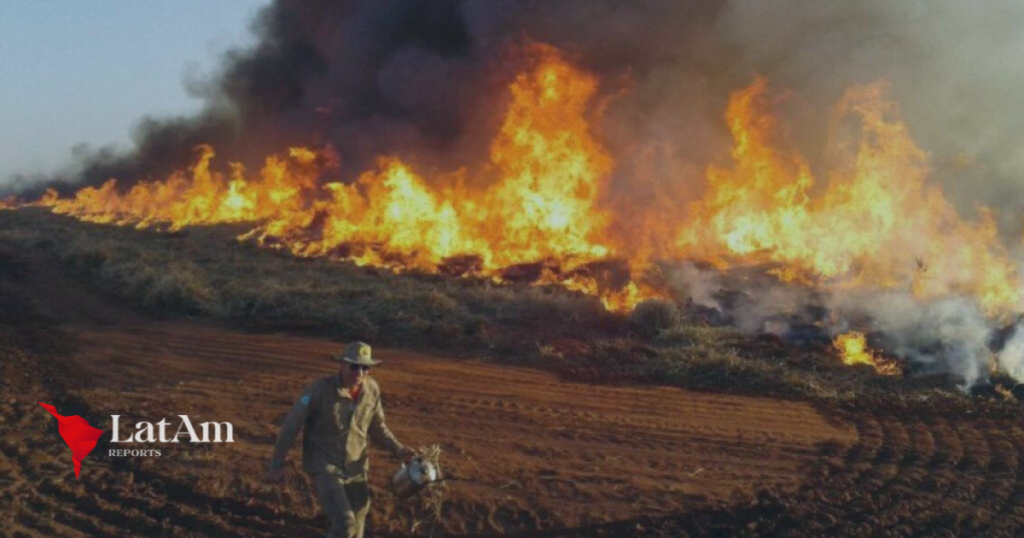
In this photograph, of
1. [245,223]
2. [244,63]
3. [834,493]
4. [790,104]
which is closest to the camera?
[834,493]

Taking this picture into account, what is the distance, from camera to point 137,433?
815cm

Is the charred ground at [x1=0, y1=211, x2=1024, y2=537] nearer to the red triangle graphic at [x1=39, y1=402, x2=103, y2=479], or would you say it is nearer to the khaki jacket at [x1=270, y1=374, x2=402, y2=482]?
the red triangle graphic at [x1=39, y1=402, x2=103, y2=479]

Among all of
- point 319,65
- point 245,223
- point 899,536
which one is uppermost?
point 319,65

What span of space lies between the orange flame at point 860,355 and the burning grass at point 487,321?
0.70 ft

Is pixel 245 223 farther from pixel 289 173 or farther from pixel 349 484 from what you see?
pixel 349 484

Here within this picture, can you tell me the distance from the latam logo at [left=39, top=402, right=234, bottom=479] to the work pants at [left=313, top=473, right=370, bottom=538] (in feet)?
11.2

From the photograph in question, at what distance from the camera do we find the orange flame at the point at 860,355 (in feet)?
40.9

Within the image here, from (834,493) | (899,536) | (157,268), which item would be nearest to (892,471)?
(834,493)

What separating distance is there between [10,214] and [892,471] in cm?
4512

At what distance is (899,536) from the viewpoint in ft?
21.1

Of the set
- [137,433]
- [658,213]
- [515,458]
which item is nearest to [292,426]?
[515,458]

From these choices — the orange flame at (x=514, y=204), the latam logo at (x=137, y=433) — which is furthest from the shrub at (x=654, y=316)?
the latam logo at (x=137, y=433)

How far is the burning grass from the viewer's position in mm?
11914

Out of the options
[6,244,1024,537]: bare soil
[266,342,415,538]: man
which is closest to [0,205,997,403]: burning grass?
[6,244,1024,537]: bare soil
